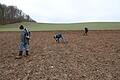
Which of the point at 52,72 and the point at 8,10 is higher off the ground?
the point at 8,10

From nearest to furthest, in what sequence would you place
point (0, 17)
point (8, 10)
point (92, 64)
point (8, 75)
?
point (8, 75) → point (92, 64) → point (0, 17) → point (8, 10)

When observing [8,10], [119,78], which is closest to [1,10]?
[8,10]

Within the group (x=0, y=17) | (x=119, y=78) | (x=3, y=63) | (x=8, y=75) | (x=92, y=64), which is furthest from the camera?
(x=0, y=17)

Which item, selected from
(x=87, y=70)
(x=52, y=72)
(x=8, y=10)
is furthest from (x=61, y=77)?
(x=8, y=10)

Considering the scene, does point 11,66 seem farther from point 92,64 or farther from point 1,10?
point 1,10

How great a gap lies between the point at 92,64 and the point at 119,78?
182 cm

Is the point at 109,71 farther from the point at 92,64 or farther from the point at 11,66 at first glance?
the point at 11,66

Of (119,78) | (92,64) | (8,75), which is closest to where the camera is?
(119,78)

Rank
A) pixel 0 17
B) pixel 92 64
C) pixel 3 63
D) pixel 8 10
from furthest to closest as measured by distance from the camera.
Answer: pixel 8 10, pixel 0 17, pixel 3 63, pixel 92 64

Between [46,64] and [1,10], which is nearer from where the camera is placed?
[46,64]

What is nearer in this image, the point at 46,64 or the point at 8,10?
the point at 46,64

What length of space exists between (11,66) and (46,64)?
5.67 ft

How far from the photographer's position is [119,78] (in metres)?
5.78

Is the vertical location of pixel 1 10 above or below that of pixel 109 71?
above
